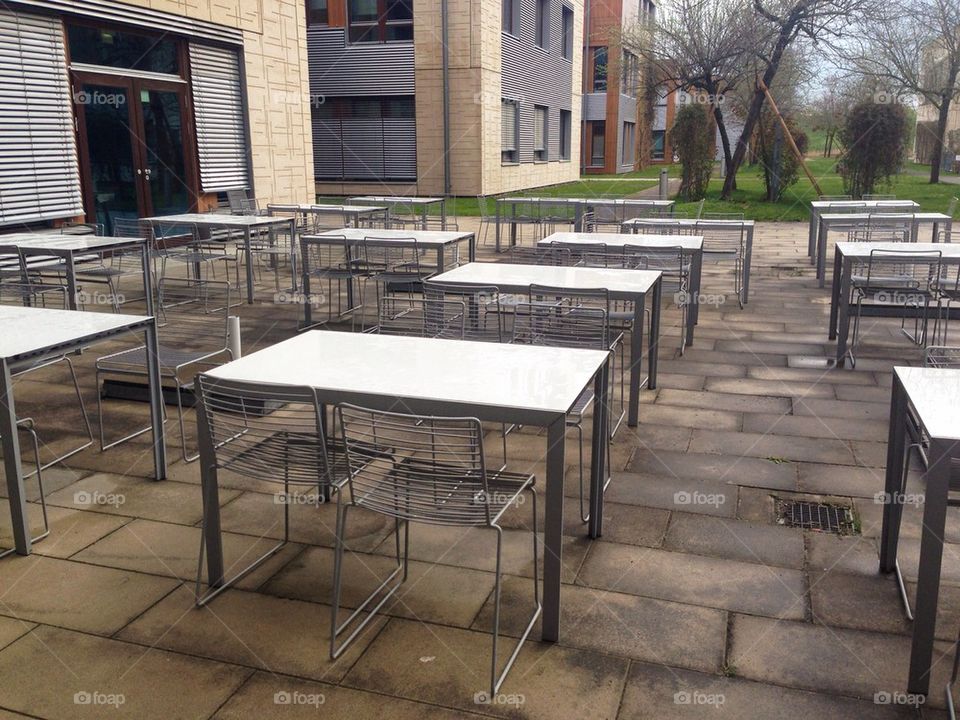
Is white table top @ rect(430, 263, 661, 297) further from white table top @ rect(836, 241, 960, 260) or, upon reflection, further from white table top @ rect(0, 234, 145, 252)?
white table top @ rect(0, 234, 145, 252)

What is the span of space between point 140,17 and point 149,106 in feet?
3.49

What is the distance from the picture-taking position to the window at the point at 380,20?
794 inches

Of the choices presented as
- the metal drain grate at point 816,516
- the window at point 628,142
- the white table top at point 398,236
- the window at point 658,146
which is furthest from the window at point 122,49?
the window at point 658,146

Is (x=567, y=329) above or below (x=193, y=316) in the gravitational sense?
above

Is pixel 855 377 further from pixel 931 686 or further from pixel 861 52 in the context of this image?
pixel 861 52

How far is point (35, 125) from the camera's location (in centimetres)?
926

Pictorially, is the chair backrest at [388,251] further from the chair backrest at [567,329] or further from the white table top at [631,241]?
the chair backrest at [567,329]

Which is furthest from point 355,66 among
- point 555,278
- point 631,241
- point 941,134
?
point 555,278

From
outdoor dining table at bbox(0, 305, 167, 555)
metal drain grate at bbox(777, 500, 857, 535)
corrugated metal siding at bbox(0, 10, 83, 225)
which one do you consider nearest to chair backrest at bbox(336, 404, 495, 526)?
outdoor dining table at bbox(0, 305, 167, 555)

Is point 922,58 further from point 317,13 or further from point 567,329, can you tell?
point 567,329

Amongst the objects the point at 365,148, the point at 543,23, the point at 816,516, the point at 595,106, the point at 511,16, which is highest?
the point at 543,23

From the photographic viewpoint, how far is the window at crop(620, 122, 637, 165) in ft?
122

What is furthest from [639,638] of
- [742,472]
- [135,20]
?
[135,20]

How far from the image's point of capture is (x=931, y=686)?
7.77ft
